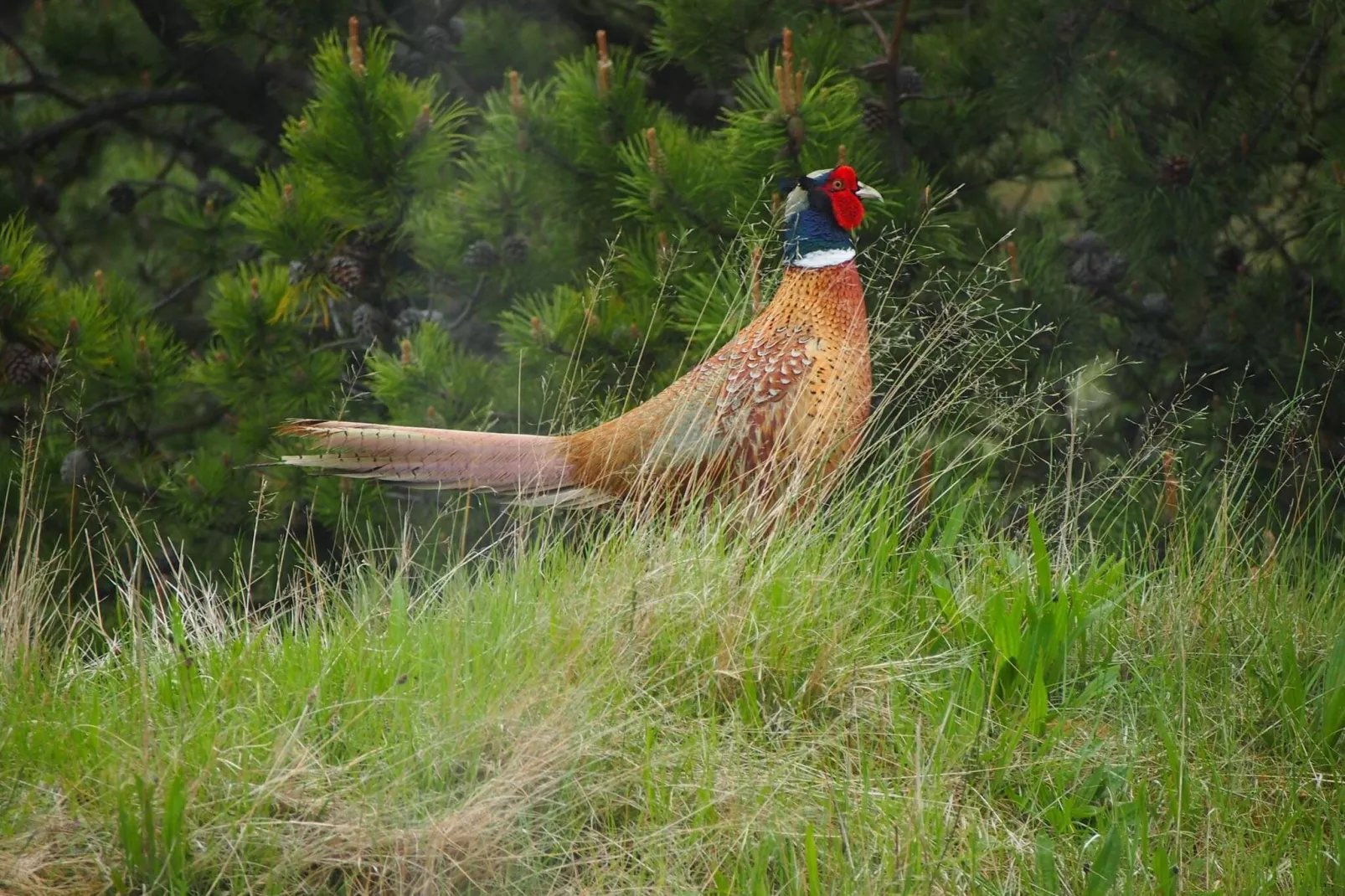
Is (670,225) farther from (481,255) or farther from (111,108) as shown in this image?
(111,108)

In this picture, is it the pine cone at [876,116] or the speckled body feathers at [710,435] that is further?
the pine cone at [876,116]

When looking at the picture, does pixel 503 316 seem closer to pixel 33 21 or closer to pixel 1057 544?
pixel 1057 544

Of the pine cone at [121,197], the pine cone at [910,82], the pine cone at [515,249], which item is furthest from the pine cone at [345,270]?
the pine cone at [910,82]

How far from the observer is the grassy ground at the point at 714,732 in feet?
6.94

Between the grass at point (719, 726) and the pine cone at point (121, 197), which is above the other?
the pine cone at point (121, 197)

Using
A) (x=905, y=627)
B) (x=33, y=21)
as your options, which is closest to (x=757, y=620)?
(x=905, y=627)

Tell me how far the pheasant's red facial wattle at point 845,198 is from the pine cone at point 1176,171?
39.6 inches

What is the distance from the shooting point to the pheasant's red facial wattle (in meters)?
3.53

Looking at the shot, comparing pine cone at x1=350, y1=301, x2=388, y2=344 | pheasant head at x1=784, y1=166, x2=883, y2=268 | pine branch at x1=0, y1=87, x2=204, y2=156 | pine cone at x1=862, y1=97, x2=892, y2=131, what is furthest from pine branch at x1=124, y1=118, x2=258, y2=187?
pheasant head at x1=784, y1=166, x2=883, y2=268

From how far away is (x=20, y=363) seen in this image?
4.02m

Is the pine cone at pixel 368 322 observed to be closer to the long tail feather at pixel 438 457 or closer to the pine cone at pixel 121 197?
the long tail feather at pixel 438 457

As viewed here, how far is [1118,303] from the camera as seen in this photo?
4.23 m

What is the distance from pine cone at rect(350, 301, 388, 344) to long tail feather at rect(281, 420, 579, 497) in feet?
3.66

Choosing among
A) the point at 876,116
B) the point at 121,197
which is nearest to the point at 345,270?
the point at 121,197
